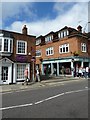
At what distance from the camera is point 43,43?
42.8 m

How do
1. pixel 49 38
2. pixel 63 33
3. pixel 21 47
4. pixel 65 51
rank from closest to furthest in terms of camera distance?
pixel 21 47 → pixel 65 51 → pixel 63 33 → pixel 49 38

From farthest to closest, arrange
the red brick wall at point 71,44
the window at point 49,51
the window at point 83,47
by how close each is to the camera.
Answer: the window at point 49,51
the window at point 83,47
the red brick wall at point 71,44

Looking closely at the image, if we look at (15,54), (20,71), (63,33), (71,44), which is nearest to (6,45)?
(15,54)

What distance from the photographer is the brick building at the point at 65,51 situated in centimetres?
3384

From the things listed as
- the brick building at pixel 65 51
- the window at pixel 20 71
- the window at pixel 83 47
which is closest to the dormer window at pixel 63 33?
the brick building at pixel 65 51

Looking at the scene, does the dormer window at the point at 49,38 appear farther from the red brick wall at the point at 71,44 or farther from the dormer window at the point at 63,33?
the dormer window at the point at 63,33

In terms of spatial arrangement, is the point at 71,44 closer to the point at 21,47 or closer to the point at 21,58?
the point at 21,47

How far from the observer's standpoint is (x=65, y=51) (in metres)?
36.0

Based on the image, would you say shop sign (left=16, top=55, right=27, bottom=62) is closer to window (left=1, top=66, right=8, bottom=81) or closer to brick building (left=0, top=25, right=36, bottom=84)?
brick building (left=0, top=25, right=36, bottom=84)

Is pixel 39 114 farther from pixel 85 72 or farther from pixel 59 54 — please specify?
pixel 59 54

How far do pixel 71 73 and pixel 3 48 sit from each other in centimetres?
1549

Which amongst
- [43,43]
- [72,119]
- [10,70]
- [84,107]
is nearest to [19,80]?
[10,70]

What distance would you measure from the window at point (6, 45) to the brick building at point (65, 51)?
13274mm

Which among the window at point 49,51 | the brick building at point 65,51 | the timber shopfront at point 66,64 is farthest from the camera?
the window at point 49,51
